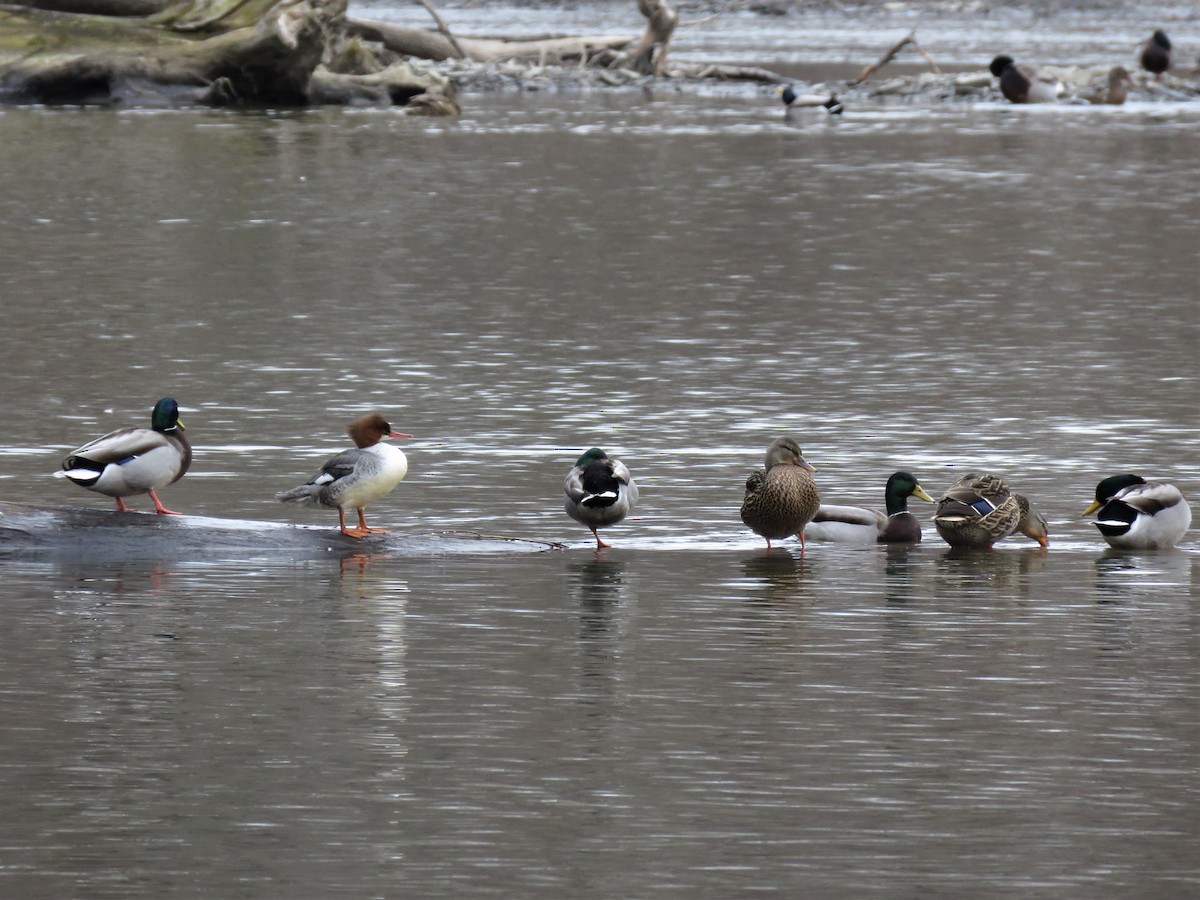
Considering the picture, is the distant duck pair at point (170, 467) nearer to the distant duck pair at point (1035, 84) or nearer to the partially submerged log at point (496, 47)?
the distant duck pair at point (1035, 84)

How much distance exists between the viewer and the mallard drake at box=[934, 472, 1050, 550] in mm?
11055

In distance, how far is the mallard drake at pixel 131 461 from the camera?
10.7 metres

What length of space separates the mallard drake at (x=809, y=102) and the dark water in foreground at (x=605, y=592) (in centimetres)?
2035

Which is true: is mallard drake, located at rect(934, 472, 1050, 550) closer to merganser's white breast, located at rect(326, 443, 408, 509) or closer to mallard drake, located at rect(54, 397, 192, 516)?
merganser's white breast, located at rect(326, 443, 408, 509)

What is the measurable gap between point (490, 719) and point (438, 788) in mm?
776

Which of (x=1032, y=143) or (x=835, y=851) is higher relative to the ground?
(x=1032, y=143)

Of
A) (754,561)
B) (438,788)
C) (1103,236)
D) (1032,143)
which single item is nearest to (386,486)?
(754,561)

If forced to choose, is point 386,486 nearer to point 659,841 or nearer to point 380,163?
point 659,841

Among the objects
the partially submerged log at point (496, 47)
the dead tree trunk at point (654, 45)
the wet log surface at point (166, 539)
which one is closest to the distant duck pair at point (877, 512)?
the wet log surface at point (166, 539)

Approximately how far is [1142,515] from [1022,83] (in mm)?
38853

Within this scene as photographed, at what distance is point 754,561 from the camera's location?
10992 millimetres

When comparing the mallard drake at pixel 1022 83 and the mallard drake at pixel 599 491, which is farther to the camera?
the mallard drake at pixel 1022 83

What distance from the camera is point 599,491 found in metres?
10.8

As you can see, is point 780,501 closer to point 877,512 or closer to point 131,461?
point 877,512
